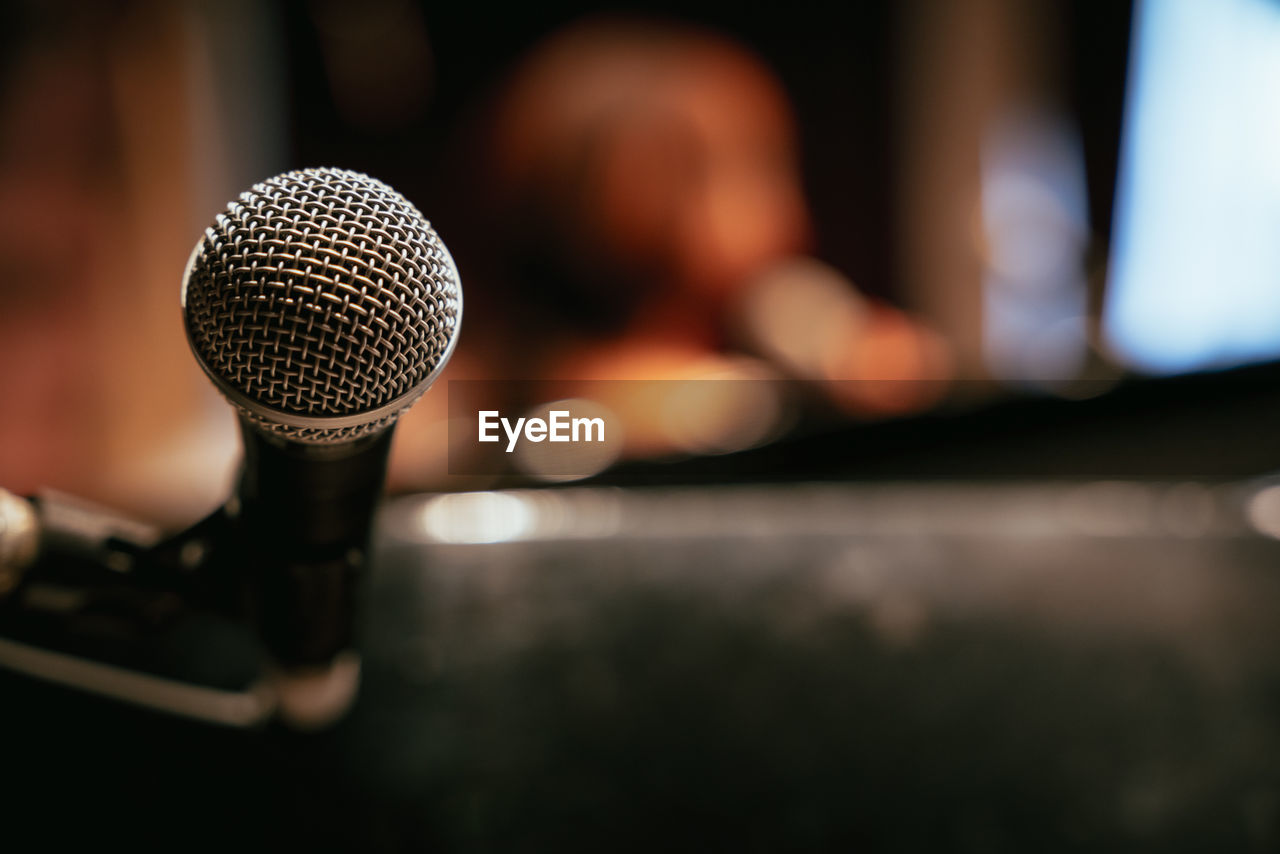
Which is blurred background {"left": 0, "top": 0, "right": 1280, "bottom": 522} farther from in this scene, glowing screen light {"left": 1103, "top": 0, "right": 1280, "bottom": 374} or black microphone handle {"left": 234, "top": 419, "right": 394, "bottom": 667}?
black microphone handle {"left": 234, "top": 419, "right": 394, "bottom": 667}

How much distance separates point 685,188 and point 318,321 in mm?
1763

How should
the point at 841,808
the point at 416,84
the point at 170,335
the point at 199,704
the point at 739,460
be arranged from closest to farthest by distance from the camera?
the point at 199,704 < the point at 841,808 < the point at 739,460 < the point at 170,335 < the point at 416,84

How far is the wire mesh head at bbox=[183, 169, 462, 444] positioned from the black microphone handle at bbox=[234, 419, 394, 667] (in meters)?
0.02

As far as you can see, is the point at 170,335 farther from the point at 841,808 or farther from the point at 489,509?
the point at 841,808

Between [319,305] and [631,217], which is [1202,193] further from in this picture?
[319,305]

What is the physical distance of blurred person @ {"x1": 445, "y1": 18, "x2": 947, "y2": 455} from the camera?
176 centimetres

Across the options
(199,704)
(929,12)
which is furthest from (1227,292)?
(929,12)

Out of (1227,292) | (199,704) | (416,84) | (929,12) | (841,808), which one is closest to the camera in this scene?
(199,704)

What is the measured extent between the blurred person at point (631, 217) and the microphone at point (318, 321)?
130 centimetres

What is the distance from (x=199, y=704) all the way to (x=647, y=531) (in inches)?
12.0

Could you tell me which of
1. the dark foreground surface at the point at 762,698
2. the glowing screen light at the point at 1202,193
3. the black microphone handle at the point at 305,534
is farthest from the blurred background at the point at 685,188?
the black microphone handle at the point at 305,534

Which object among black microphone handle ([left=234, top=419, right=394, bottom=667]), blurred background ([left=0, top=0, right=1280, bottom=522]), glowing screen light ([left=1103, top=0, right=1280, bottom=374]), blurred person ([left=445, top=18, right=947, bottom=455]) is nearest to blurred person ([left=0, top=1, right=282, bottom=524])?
blurred background ([left=0, top=0, right=1280, bottom=522])

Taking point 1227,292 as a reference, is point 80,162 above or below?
above

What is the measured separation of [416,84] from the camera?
209 centimetres
